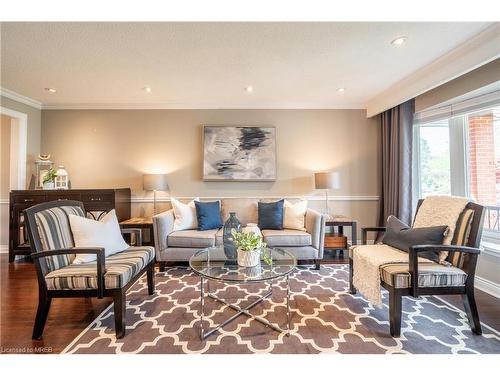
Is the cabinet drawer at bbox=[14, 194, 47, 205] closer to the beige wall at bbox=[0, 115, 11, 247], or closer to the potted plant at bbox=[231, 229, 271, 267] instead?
A: the beige wall at bbox=[0, 115, 11, 247]

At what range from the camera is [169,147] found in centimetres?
393

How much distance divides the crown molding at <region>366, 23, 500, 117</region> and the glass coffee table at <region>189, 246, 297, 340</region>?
2.41 m

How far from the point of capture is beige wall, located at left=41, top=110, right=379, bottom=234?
12.8 feet

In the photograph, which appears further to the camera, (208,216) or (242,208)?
(242,208)

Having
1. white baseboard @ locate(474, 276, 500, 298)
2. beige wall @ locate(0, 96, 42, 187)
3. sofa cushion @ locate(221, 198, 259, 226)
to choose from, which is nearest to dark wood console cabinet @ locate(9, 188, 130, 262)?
beige wall @ locate(0, 96, 42, 187)

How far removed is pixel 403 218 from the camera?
3256 millimetres

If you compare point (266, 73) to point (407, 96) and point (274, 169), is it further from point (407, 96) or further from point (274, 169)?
point (407, 96)

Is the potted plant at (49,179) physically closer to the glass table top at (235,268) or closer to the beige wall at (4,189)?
the beige wall at (4,189)

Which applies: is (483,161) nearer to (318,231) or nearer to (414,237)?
(414,237)

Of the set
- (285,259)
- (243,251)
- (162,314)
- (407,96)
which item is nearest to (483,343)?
(285,259)

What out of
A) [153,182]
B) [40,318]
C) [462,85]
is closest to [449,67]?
[462,85]

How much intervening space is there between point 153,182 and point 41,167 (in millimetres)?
1961
